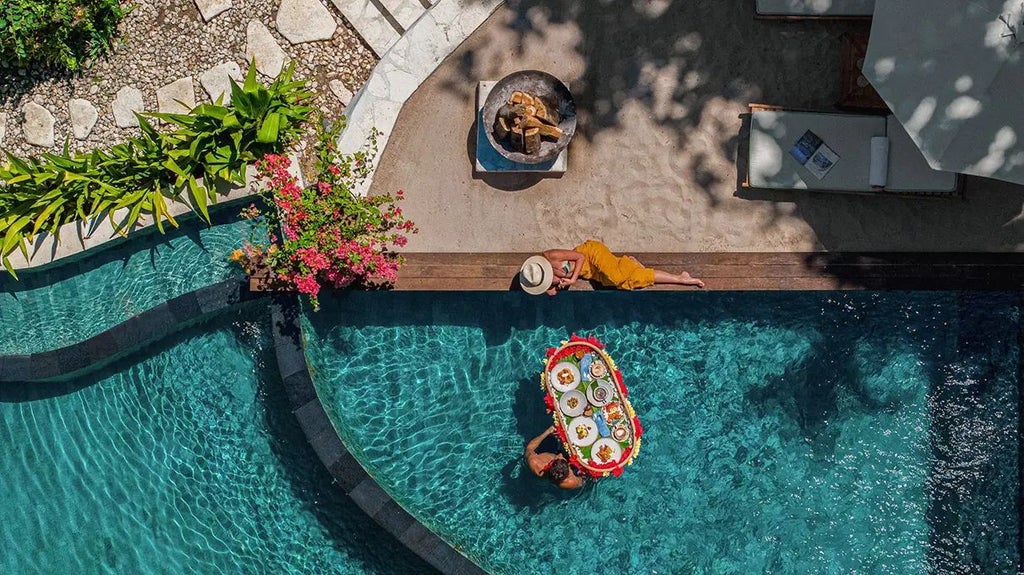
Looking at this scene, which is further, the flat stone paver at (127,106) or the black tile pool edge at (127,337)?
the flat stone paver at (127,106)

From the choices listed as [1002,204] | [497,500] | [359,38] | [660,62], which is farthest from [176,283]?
[1002,204]

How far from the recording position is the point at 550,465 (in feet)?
27.0

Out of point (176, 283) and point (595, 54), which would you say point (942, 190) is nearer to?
point (595, 54)

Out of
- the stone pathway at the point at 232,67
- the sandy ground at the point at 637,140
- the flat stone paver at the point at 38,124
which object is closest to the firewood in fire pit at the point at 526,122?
the sandy ground at the point at 637,140

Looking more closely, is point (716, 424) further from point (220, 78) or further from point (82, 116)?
point (82, 116)

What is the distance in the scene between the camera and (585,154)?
8641 mm

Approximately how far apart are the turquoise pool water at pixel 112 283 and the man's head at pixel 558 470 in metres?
4.00

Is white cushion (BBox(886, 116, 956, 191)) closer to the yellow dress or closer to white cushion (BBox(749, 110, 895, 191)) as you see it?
white cushion (BBox(749, 110, 895, 191))

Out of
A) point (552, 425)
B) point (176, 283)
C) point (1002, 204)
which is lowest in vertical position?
point (552, 425)

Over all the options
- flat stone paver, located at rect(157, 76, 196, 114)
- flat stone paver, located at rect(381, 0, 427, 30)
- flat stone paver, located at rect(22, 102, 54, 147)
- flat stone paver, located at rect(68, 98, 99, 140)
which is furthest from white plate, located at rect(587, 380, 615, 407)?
flat stone paver, located at rect(22, 102, 54, 147)

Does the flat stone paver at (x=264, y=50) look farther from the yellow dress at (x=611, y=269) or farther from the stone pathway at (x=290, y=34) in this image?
the yellow dress at (x=611, y=269)

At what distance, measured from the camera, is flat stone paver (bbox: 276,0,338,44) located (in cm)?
877

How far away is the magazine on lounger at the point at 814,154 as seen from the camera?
820 cm

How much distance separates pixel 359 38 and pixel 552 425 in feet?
15.8
